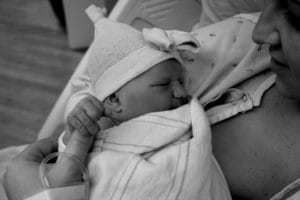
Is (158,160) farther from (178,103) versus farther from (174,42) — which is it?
(174,42)

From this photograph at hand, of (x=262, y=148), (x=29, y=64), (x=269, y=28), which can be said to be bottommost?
(x=29, y=64)

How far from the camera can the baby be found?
0.79 meters

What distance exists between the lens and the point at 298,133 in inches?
33.5

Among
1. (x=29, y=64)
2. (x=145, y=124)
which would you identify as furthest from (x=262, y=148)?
(x=29, y=64)

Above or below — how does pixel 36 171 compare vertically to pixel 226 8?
below

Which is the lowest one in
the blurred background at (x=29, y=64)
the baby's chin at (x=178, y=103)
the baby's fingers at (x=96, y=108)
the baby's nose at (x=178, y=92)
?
the blurred background at (x=29, y=64)

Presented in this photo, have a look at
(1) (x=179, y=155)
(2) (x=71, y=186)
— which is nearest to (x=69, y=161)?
(2) (x=71, y=186)

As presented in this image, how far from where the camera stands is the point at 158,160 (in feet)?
2.64

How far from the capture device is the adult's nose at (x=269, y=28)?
0.75 m

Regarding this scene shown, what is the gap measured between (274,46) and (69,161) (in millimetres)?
442

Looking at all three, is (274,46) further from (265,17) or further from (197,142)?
(197,142)

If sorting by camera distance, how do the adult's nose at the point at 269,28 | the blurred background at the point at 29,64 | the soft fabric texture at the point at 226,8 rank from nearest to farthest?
1. the adult's nose at the point at 269,28
2. the soft fabric texture at the point at 226,8
3. the blurred background at the point at 29,64

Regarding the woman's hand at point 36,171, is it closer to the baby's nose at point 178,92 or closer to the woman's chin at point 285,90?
the baby's nose at point 178,92

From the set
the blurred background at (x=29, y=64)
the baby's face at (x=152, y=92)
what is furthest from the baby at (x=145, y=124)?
the blurred background at (x=29, y=64)
